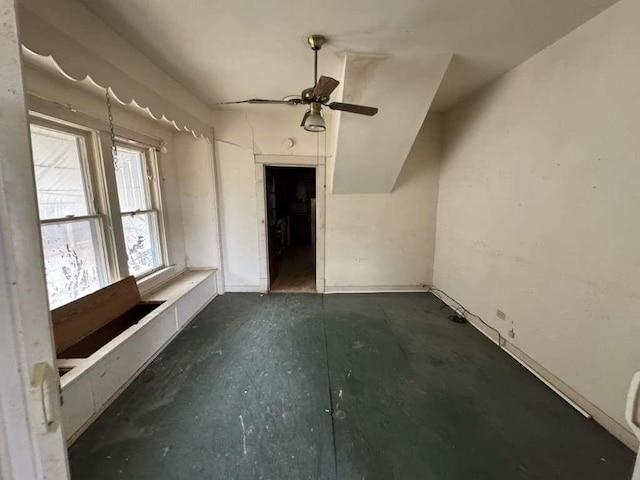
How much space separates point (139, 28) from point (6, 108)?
2012 mm

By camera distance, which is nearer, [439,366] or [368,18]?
[368,18]

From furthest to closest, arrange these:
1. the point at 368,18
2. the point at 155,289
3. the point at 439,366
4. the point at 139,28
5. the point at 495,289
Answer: the point at 155,289, the point at 495,289, the point at 439,366, the point at 139,28, the point at 368,18

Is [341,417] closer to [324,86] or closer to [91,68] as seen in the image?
[324,86]

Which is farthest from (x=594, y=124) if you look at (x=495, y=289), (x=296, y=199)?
(x=296, y=199)

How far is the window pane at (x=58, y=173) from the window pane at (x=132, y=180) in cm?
43

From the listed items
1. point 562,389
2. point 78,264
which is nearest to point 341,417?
point 562,389

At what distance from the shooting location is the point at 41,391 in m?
0.50

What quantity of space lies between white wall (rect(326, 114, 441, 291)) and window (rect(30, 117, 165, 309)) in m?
2.37

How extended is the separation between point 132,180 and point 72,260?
1116 mm

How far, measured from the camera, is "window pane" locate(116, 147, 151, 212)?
8.97 feet

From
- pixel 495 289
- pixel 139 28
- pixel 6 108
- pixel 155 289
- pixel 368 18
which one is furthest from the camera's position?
pixel 155 289

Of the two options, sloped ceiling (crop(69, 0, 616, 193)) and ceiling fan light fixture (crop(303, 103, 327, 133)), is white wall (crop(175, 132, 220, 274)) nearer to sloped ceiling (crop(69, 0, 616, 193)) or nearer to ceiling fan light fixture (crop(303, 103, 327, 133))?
sloped ceiling (crop(69, 0, 616, 193))

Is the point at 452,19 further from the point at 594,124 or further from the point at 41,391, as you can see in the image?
the point at 41,391

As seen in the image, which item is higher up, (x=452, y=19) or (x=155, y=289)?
(x=452, y=19)
